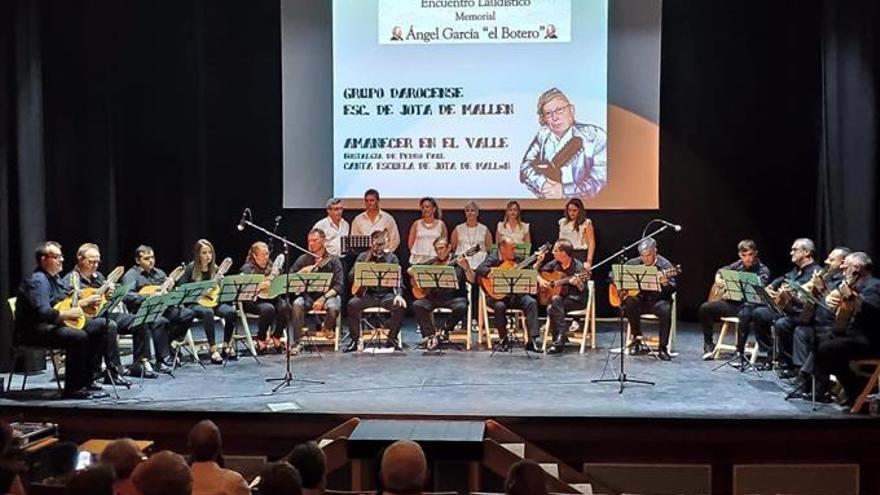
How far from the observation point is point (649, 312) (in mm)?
9125

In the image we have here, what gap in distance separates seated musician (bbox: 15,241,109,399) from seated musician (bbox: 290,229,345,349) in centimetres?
225

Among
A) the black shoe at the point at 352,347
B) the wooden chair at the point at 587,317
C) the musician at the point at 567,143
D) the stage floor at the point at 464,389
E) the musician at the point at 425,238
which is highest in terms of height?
the musician at the point at 567,143

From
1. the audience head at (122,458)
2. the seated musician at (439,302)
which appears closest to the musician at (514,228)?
the seated musician at (439,302)

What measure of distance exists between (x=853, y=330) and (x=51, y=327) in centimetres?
562

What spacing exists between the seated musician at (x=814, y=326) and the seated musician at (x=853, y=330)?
0.30 ft

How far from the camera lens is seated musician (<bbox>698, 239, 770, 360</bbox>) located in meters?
8.75

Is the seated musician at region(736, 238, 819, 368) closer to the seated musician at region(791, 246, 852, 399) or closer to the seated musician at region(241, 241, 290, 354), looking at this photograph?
the seated musician at region(791, 246, 852, 399)

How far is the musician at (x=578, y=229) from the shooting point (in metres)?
9.90

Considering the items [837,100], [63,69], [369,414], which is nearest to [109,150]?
[63,69]

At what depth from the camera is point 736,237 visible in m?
10.9

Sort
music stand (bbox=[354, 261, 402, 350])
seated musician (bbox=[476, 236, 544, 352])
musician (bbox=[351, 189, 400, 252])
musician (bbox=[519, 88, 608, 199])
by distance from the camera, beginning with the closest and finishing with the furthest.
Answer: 1. music stand (bbox=[354, 261, 402, 350])
2. seated musician (bbox=[476, 236, 544, 352])
3. musician (bbox=[351, 189, 400, 252])
4. musician (bbox=[519, 88, 608, 199])

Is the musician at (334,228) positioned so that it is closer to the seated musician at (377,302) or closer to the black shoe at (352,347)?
the seated musician at (377,302)

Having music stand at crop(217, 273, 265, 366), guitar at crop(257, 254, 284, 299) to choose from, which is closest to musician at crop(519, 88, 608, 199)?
guitar at crop(257, 254, 284, 299)

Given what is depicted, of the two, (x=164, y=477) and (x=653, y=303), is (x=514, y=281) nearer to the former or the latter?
(x=653, y=303)
